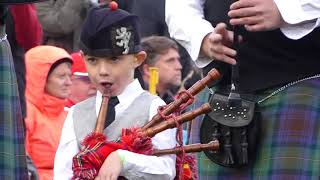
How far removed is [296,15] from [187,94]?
0.65 metres

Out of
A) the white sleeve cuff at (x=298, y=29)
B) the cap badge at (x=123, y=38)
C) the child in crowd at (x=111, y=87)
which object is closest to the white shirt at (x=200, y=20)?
the white sleeve cuff at (x=298, y=29)

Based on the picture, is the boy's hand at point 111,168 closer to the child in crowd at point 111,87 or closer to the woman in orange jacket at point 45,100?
the child in crowd at point 111,87

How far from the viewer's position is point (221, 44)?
9.95 feet

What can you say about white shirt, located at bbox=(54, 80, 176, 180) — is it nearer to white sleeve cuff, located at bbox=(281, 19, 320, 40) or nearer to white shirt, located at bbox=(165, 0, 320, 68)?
white shirt, located at bbox=(165, 0, 320, 68)

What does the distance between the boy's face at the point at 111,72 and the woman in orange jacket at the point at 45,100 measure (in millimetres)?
2133

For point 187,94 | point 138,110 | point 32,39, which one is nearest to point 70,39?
point 32,39

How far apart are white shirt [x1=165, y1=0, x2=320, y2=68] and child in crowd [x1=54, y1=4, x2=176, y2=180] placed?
0.80 metres

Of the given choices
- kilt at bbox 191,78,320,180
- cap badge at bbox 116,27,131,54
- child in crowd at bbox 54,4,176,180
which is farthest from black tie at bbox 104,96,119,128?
kilt at bbox 191,78,320,180

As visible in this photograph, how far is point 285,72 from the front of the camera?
303 cm

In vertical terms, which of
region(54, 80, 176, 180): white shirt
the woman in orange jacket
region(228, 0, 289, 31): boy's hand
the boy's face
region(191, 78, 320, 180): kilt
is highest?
region(228, 0, 289, 31): boy's hand

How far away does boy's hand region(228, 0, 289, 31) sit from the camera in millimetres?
2893

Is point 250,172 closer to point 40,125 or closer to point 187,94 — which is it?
point 187,94

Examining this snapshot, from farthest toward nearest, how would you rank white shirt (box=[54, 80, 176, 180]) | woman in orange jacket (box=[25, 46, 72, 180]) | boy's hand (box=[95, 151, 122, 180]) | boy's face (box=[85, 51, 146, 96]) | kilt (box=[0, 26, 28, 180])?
woman in orange jacket (box=[25, 46, 72, 180]), boy's face (box=[85, 51, 146, 96]), white shirt (box=[54, 80, 176, 180]), boy's hand (box=[95, 151, 122, 180]), kilt (box=[0, 26, 28, 180])

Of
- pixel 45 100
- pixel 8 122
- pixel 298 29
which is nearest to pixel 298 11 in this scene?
pixel 298 29
